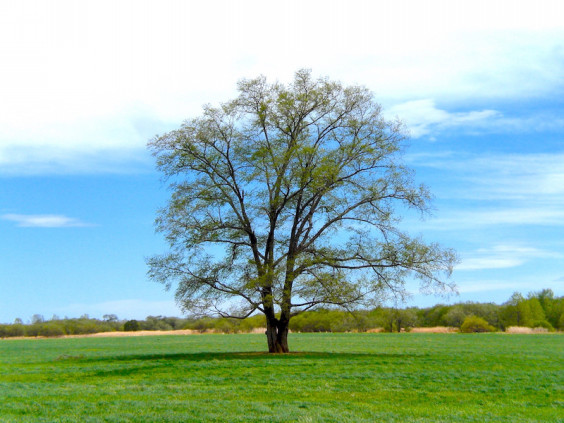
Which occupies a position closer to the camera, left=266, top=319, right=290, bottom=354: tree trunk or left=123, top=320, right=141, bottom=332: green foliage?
left=266, top=319, right=290, bottom=354: tree trunk

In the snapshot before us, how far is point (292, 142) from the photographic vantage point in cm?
3206

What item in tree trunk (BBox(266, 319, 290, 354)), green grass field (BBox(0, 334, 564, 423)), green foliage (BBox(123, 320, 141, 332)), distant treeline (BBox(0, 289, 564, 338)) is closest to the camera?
green grass field (BBox(0, 334, 564, 423))

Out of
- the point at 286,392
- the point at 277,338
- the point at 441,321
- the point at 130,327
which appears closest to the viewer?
the point at 286,392

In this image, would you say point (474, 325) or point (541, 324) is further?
point (541, 324)

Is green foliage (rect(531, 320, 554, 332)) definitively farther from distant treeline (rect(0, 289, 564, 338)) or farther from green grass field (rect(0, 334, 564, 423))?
green grass field (rect(0, 334, 564, 423))

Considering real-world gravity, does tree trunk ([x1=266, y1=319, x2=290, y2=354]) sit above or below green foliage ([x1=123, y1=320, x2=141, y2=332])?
below

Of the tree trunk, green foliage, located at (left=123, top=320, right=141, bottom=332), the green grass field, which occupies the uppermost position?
green foliage, located at (left=123, top=320, right=141, bottom=332)

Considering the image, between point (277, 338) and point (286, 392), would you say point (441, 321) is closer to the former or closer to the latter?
point (277, 338)

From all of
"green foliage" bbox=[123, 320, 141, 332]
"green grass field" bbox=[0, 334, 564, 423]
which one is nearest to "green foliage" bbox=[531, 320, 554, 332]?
"green grass field" bbox=[0, 334, 564, 423]

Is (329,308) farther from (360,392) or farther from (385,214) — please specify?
(360,392)

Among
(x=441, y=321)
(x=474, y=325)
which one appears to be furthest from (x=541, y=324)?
(x=441, y=321)

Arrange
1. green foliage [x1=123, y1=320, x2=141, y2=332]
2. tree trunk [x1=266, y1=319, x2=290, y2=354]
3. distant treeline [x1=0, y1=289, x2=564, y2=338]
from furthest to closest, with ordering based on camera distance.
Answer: green foliage [x1=123, y1=320, x2=141, y2=332] < distant treeline [x1=0, y1=289, x2=564, y2=338] < tree trunk [x1=266, y1=319, x2=290, y2=354]

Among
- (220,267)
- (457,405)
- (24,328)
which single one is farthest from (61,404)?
(24,328)

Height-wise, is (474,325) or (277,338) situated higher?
(474,325)
